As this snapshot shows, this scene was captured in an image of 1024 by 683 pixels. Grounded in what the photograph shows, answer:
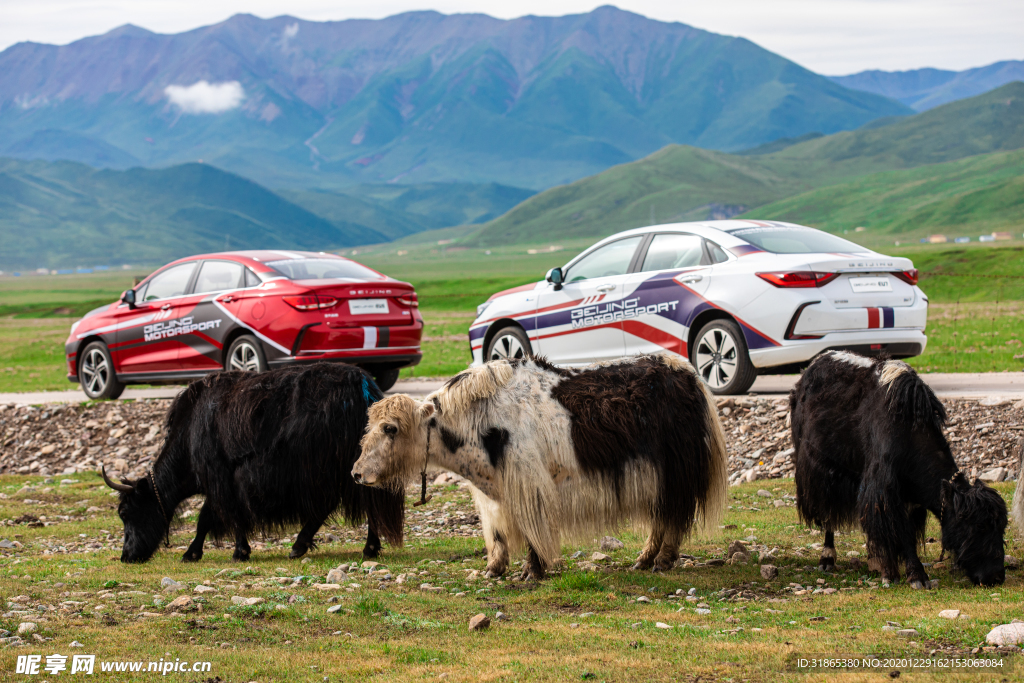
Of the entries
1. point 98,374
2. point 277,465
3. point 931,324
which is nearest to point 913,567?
point 277,465

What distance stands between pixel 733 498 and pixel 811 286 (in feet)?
8.84

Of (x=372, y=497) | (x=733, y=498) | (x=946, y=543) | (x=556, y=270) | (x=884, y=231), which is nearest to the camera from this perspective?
(x=946, y=543)

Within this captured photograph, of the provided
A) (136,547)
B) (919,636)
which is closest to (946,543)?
(919,636)

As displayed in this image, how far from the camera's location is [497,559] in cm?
697

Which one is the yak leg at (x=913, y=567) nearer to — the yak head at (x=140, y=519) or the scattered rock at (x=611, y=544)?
the scattered rock at (x=611, y=544)

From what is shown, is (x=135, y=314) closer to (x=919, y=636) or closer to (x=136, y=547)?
(x=136, y=547)

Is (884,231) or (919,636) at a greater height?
(884,231)

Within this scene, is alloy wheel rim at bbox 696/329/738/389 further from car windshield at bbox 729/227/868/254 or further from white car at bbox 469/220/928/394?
car windshield at bbox 729/227/868/254

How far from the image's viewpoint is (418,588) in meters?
6.70

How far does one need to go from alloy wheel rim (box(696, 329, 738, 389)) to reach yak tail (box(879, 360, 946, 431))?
5135 mm

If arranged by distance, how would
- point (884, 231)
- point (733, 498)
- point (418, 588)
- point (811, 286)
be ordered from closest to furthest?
point (418, 588) < point (733, 498) < point (811, 286) < point (884, 231)

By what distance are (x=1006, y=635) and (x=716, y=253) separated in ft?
24.6

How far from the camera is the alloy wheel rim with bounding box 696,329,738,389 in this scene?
1163 centimetres

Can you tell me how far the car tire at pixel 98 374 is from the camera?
52.3 feet
